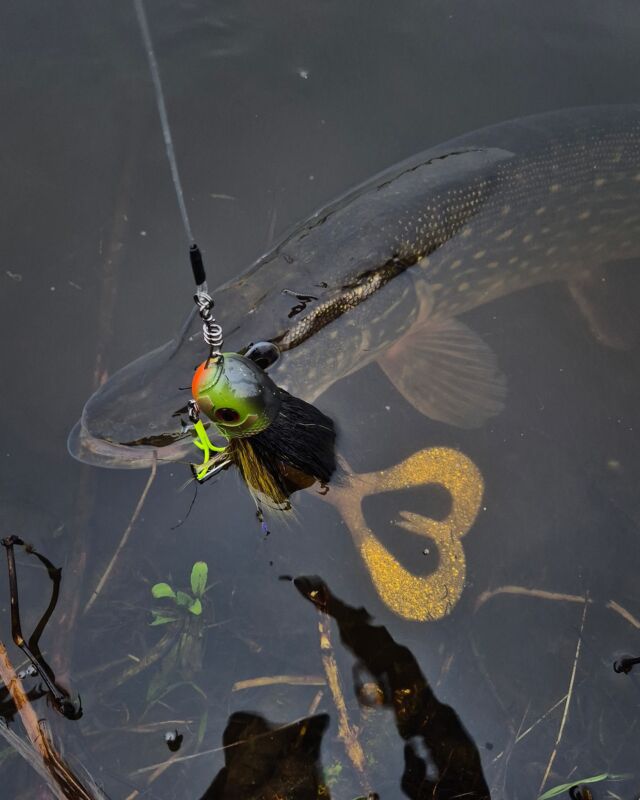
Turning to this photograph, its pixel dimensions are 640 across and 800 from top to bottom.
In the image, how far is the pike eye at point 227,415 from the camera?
171 centimetres

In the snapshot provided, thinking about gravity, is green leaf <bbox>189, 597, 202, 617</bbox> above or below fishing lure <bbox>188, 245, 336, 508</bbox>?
below

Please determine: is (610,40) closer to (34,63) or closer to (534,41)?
(534,41)

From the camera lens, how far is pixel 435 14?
3.81 metres

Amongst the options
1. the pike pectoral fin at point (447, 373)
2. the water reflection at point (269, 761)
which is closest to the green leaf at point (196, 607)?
the water reflection at point (269, 761)

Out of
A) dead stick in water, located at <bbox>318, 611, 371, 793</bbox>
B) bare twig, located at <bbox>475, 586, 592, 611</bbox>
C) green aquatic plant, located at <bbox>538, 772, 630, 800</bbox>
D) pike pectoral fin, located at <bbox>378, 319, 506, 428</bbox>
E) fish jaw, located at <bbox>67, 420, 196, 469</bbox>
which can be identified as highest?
fish jaw, located at <bbox>67, 420, 196, 469</bbox>

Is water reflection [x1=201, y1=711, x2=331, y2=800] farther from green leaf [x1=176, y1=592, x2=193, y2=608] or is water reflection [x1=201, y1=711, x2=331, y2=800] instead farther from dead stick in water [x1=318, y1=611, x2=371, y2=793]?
green leaf [x1=176, y1=592, x2=193, y2=608]

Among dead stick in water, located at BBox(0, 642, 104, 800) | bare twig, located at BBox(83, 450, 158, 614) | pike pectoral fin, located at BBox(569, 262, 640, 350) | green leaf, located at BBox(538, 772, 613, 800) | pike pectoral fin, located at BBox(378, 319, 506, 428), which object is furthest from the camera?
pike pectoral fin, located at BBox(569, 262, 640, 350)

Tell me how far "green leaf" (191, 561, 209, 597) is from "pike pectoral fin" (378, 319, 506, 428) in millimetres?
1120

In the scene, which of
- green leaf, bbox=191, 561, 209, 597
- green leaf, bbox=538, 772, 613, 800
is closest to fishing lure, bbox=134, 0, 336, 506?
green leaf, bbox=191, 561, 209, 597

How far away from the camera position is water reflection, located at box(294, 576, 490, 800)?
2223 mm

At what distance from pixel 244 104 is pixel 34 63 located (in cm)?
105

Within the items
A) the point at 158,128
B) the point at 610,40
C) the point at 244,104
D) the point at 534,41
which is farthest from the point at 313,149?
the point at 610,40

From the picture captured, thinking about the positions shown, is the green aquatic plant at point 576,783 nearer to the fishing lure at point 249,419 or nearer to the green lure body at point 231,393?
the fishing lure at point 249,419

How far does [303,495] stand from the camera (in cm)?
267
